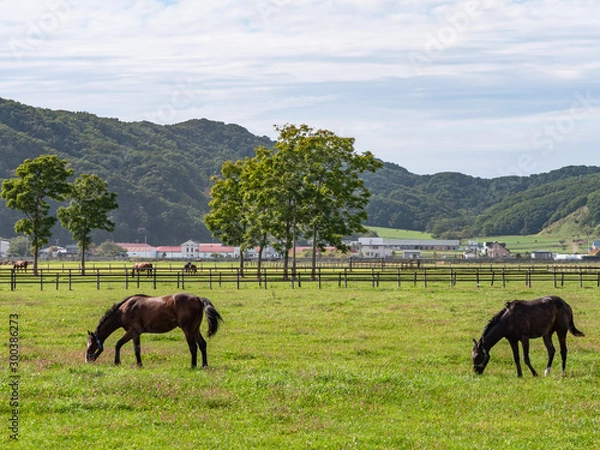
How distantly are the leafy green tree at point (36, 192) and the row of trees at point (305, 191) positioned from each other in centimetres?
1736

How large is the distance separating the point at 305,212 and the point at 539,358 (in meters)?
43.9

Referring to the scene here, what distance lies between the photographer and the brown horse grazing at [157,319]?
16.2 meters

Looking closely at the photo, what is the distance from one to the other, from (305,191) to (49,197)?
24911 millimetres

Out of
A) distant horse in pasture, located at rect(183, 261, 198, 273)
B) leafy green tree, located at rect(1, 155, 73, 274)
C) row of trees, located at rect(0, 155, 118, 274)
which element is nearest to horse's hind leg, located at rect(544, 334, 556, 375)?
distant horse in pasture, located at rect(183, 261, 198, 273)

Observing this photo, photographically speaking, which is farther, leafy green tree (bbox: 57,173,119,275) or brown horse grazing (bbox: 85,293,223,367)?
leafy green tree (bbox: 57,173,119,275)

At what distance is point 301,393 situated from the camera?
1356 cm

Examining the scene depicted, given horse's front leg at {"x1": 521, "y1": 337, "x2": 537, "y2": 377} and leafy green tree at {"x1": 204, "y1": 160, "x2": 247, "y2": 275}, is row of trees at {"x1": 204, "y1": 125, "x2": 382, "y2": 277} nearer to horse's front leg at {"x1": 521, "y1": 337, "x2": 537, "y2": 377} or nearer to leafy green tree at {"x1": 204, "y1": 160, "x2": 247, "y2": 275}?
leafy green tree at {"x1": 204, "y1": 160, "x2": 247, "y2": 275}

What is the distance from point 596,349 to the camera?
19422 millimetres

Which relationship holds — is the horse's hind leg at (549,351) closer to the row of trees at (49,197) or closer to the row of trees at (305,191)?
the row of trees at (305,191)

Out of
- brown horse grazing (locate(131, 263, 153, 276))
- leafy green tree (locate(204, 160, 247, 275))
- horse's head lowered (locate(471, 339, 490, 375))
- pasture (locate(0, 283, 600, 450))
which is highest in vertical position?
leafy green tree (locate(204, 160, 247, 275))

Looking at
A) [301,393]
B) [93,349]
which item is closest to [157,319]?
[93,349]

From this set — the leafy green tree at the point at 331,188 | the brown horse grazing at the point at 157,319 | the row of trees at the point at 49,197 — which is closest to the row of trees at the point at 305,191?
the leafy green tree at the point at 331,188

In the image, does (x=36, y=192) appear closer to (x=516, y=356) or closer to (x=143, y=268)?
(x=143, y=268)

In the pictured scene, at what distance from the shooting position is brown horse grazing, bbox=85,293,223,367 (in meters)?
16.2
